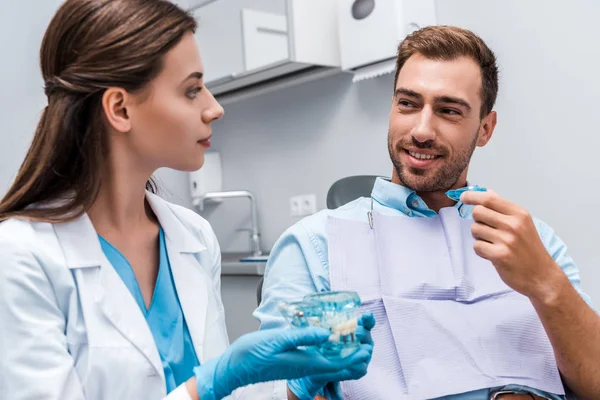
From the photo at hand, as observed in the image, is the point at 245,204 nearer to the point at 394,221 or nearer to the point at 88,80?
the point at 394,221

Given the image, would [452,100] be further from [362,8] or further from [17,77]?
[17,77]

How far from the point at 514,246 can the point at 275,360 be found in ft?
1.49

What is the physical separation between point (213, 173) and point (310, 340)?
2.75 metres

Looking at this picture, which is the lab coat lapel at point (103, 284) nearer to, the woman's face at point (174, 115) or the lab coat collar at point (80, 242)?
the lab coat collar at point (80, 242)

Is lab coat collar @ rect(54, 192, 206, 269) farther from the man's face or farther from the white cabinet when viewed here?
the white cabinet

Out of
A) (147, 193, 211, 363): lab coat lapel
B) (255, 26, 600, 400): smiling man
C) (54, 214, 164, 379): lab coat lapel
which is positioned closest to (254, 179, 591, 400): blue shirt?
(255, 26, 600, 400): smiling man

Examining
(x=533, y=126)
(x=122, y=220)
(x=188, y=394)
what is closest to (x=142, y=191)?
(x=122, y=220)

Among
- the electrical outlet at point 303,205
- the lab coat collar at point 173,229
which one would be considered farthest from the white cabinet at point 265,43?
the lab coat collar at point 173,229

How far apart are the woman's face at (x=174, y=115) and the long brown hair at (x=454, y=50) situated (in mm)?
535

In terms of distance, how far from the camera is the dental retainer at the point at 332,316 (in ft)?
2.86

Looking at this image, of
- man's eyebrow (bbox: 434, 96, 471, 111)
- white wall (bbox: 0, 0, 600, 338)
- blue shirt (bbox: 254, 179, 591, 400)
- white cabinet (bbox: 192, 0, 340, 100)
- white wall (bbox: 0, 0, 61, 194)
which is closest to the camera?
blue shirt (bbox: 254, 179, 591, 400)

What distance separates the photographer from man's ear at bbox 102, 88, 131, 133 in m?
1.08

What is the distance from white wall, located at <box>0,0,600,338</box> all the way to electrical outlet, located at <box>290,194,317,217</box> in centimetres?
4

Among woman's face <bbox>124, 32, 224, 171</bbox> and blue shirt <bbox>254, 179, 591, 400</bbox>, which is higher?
woman's face <bbox>124, 32, 224, 171</bbox>
